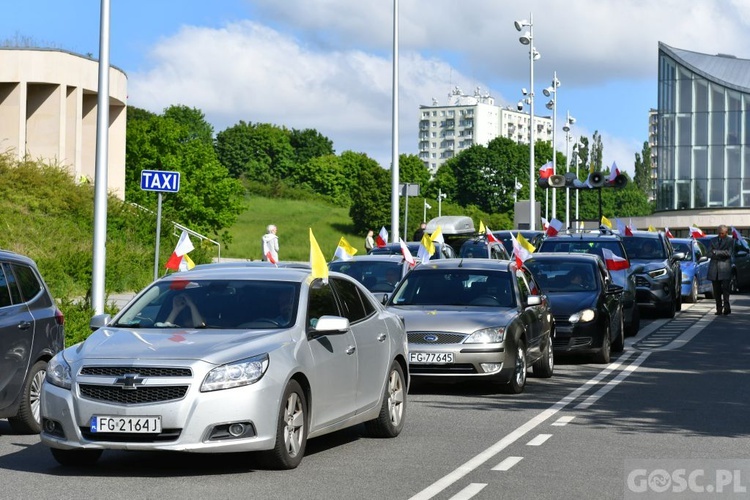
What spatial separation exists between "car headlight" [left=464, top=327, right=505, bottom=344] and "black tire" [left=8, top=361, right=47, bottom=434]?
190 inches

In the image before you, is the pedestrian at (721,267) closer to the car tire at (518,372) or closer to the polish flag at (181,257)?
the polish flag at (181,257)

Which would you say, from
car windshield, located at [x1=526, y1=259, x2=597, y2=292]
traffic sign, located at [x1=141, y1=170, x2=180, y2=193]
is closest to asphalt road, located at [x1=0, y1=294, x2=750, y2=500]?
car windshield, located at [x1=526, y1=259, x2=597, y2=292]

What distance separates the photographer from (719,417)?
1312 cm

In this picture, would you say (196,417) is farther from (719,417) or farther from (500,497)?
(719,417)

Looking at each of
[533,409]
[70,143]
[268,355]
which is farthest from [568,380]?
[70,143]

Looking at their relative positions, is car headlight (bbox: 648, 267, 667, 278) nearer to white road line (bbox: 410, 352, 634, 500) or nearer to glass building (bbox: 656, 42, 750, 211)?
white road line (bbox: 410, 352, 634, 500)

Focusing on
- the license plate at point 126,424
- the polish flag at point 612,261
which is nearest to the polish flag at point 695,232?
the polish flag at point 612,261

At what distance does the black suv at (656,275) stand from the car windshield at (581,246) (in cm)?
257

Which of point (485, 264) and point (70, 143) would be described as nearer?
point (485, 264)

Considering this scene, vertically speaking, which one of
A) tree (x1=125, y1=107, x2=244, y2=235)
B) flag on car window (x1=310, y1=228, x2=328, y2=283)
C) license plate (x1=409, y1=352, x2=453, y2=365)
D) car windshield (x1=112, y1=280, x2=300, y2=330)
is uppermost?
tree (x1=125, y1=107, x2=244, y2=235)

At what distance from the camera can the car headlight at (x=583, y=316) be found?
18797mm

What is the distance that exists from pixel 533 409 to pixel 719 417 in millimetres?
1793

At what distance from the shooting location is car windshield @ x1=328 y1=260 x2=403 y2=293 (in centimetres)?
2219

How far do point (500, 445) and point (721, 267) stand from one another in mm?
20009
